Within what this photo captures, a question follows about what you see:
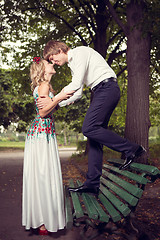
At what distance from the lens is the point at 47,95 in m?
3.56

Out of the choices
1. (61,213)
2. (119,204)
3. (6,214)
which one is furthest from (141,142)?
(119,204)

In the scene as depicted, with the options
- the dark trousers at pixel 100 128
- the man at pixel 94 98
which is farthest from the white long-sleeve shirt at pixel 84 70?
the dark trousers at pixel 100 128

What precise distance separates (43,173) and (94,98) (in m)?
1.11

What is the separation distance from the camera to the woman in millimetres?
3561

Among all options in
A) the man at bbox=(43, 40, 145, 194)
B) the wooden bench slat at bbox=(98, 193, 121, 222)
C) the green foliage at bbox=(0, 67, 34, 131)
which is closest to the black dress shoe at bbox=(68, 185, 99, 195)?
the man at bbox=(43, 40, 145, 194)

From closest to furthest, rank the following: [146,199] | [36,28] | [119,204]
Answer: [119,204]
[146,199]
[36,28]

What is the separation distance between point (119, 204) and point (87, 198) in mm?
585

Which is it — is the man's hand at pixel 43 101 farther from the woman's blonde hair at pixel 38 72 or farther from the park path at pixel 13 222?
the park path at pixel 13 222

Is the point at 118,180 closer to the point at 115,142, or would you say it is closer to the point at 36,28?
the point at 115,142

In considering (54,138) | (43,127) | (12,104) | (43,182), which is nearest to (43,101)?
(43,127)

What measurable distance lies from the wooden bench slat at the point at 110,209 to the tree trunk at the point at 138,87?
430 centimetres

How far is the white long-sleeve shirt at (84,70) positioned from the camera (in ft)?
11.1

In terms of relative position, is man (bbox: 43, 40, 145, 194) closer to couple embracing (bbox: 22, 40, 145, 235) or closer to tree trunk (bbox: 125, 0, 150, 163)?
couple embracing (bbox: 22, 40, 145, 235)

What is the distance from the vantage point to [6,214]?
5.07 metres
